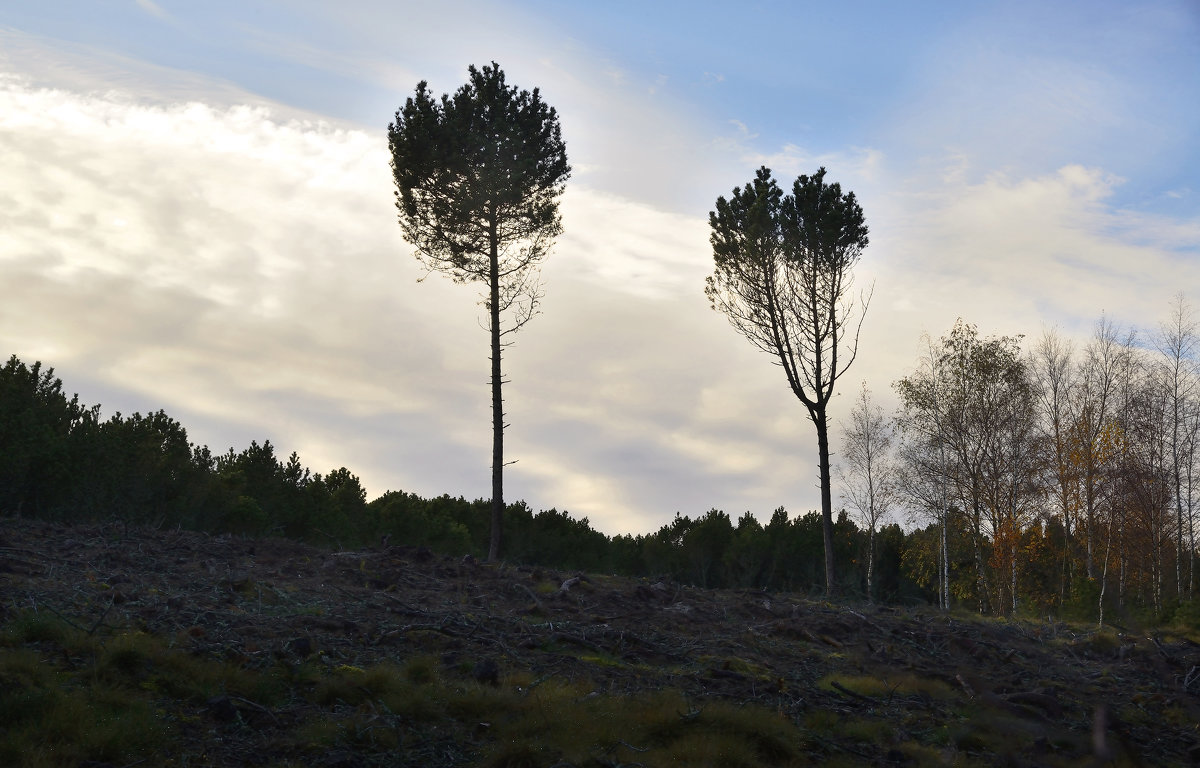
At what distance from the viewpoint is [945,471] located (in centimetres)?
3528

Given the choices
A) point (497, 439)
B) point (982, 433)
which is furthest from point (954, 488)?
point (497, 439)

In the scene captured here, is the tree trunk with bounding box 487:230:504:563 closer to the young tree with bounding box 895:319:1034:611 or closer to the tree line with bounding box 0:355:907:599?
the tree line with bounding box 0:355:907:599

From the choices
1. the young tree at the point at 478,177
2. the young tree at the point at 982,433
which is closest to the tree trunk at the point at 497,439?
the young tree at the point at 478,177

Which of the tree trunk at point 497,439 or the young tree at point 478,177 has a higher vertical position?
the young tree at point 478,177

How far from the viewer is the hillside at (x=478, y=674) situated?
8016mm

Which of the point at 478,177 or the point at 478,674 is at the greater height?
the point at 478,177

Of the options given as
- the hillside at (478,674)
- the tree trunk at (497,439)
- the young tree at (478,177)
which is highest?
the young tree at (478,177)

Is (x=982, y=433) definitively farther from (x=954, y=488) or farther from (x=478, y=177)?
(x=478, y=177)

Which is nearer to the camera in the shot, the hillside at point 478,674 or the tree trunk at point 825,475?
the hillside at point 478,674

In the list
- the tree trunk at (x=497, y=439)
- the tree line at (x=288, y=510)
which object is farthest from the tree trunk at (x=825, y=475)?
the tree trunk at (x=497, y=439)

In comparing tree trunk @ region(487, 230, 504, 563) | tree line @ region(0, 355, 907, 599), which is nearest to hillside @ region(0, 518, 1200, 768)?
tree line @ region(0, 355, 907, 599)

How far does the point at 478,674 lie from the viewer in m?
9.58

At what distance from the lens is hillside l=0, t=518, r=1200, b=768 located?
316 inches

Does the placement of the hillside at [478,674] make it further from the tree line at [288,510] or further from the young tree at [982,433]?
the young tree at [982,433]
